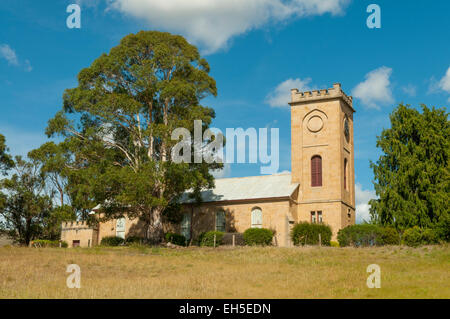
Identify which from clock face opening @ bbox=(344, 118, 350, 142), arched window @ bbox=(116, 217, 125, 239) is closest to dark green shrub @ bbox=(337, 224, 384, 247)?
clock face opening @ bbox=(344, 118, 350, 142)

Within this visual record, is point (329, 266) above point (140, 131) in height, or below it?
below

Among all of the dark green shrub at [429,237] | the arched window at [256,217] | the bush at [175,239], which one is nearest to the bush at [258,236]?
the arched window at [256,217]

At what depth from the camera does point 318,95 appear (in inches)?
1780

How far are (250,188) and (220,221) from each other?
4.19 m

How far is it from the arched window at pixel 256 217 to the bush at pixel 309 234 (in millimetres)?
4176

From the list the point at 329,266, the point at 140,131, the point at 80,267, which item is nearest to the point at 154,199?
the point at 140,131

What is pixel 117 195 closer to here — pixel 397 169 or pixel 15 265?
pixel 15 265

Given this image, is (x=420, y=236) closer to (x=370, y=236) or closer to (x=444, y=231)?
(x=444, y=231)

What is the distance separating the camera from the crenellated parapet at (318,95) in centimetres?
4447

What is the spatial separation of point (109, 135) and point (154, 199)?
7.74m

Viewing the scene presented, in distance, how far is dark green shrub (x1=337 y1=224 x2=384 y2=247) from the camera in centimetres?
3738

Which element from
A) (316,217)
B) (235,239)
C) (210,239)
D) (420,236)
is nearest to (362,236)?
(420,236)

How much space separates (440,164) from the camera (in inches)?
1628

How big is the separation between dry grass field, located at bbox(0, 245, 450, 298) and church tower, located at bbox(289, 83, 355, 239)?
34.0 ft
